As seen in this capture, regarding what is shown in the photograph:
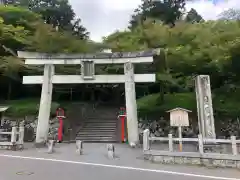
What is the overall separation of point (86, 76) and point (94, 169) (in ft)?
24.0

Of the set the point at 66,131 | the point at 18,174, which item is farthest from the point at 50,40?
the point at 18,174

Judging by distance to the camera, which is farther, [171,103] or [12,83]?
[12,83]

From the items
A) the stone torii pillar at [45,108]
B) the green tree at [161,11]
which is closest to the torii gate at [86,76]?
the stone torii pillar at [45,108]

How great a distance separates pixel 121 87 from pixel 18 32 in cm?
1078

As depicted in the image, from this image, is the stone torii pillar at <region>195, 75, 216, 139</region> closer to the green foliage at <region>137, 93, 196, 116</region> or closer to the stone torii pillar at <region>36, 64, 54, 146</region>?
the green foliage at <region>137, 93, 196, 116</region>

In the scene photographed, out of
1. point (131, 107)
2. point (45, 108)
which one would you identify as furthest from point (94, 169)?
point (45, 108)

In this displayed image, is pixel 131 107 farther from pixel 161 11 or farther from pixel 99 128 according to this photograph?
pixel 161 11

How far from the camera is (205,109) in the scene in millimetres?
11492

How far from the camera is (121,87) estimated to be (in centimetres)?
2427

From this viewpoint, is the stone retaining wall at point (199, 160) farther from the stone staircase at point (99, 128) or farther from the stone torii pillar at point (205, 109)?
the stone staircase at point (99, 128)

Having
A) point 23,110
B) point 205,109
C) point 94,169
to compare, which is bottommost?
point 94,169

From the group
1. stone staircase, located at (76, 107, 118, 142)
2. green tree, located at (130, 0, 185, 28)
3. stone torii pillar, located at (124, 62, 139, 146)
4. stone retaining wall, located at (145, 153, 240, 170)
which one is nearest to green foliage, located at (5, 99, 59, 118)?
stone staircase, located at (76, 107, 118, 142)

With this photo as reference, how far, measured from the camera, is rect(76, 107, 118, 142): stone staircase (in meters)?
15.6

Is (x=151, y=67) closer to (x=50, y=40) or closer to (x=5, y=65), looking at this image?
(x=50, y=40)
